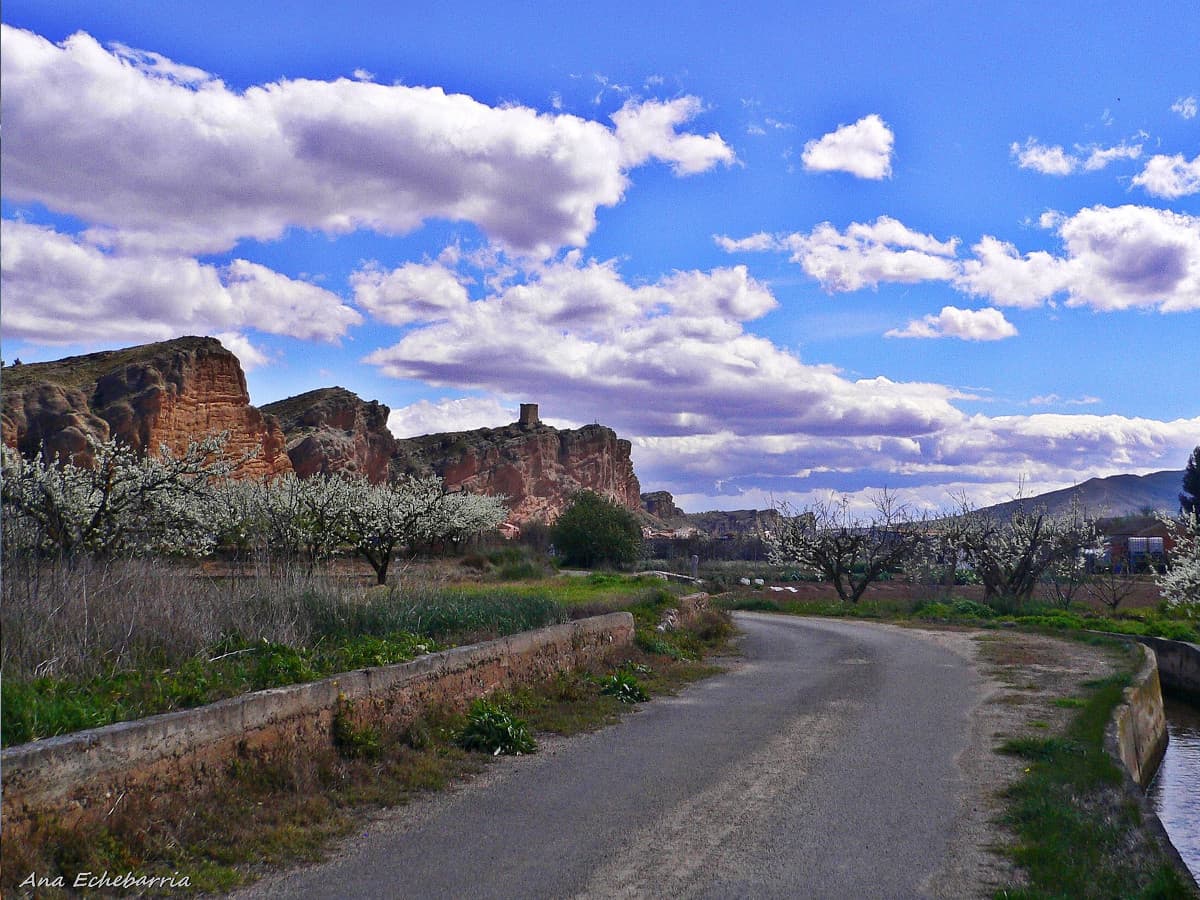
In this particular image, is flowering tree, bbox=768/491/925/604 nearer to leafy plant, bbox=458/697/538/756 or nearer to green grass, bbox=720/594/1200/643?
green grass, bbox=720/594/1200/643

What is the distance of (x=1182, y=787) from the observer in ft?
42.8

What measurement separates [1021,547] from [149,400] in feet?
140

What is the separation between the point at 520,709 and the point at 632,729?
3.97 ft

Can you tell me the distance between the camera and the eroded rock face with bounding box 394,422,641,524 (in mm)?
99062

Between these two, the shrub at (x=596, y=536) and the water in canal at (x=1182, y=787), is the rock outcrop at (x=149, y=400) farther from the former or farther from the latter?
the water in canal at (x=1182, y=787)

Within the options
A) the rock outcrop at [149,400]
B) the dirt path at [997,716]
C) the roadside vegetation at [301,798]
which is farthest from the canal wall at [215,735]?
the rock outcrop at [149,400]

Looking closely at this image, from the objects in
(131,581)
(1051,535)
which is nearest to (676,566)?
(1051,535)

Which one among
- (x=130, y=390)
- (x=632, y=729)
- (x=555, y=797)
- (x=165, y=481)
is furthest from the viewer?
(x=130, y=390)

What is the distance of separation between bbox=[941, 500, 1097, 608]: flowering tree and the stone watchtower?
264 feet

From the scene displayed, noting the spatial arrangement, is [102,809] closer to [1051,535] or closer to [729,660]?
[729,660]

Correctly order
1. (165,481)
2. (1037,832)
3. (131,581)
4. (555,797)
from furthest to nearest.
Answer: (165,481) < (131,581) < (555,797) < (1037,832)

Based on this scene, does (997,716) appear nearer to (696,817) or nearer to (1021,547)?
(696,817)

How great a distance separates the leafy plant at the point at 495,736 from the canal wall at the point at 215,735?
433mm

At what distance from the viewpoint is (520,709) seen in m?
10.5
